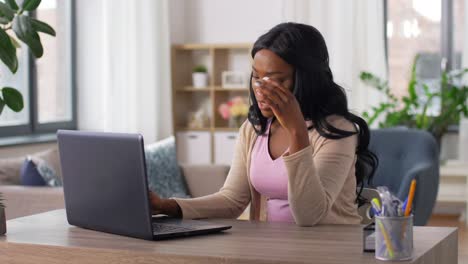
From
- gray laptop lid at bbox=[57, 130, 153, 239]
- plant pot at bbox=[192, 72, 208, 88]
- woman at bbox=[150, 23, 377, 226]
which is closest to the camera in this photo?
gray laptop lid at bbox=[57, 130, 153, 239]

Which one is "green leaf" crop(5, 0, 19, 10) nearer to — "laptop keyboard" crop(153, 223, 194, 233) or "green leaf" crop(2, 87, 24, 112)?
"green leaf" crop(2, 87, 24, 112)

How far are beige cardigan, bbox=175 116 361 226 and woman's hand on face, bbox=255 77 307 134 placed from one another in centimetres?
7

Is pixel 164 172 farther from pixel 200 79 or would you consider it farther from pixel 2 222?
pixel 2 222

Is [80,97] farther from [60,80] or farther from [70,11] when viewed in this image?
[70,11]

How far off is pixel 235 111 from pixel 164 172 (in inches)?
67.8

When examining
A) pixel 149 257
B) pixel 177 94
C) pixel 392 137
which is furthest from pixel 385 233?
pixel 177 94

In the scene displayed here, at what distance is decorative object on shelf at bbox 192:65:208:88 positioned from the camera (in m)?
7.72

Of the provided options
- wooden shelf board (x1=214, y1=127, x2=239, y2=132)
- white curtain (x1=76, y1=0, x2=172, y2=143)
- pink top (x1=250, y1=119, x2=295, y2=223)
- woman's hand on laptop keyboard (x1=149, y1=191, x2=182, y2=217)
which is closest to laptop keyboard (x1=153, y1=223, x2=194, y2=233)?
woman's hand on laptop keyboard (x1=149, y1=191, x2=182, y2=217)

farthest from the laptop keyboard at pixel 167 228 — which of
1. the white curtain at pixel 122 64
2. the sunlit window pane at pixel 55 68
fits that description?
the white curtain at pixel 122 64

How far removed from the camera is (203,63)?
7984 mm

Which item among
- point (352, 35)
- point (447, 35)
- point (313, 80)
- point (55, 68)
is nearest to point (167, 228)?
point (313, 80)

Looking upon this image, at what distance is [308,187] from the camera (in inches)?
91.7

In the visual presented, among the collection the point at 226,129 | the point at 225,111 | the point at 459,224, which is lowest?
the point at 459,224

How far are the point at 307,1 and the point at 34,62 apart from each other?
229 centimetres
